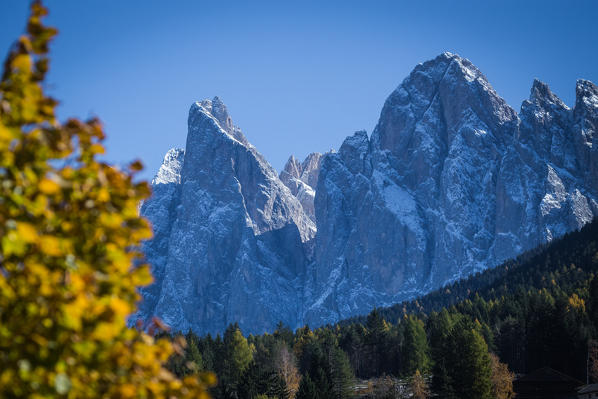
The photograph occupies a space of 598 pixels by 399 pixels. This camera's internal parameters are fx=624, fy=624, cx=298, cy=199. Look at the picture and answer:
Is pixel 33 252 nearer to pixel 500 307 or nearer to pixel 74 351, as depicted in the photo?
pixel 74 351

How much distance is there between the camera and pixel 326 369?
82.8 m

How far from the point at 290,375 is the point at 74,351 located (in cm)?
9889

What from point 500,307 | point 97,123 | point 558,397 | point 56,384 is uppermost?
point 500,307

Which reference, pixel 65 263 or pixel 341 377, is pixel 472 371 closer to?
pixel 341 377

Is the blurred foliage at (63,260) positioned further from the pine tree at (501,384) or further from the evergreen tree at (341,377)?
the evergreen tree at (341,377)

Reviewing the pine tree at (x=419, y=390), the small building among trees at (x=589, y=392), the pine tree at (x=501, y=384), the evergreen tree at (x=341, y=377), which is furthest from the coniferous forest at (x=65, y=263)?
the evergreen tree at (x=341, y=377)

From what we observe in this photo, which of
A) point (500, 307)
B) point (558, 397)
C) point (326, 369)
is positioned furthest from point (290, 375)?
point (500, 307)

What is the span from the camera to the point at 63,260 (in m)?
6.05

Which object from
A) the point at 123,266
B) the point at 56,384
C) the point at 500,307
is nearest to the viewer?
the point at 56,384

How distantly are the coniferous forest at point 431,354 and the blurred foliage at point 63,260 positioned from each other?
62989 mm

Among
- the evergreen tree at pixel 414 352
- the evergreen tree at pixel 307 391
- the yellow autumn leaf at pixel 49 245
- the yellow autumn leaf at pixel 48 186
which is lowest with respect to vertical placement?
the evergreen tree at pixel 307 391

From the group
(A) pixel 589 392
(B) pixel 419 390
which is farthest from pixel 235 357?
(A) pixel 589 392

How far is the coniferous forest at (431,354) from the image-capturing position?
245 ft

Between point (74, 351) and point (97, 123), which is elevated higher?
point (97, 123)
